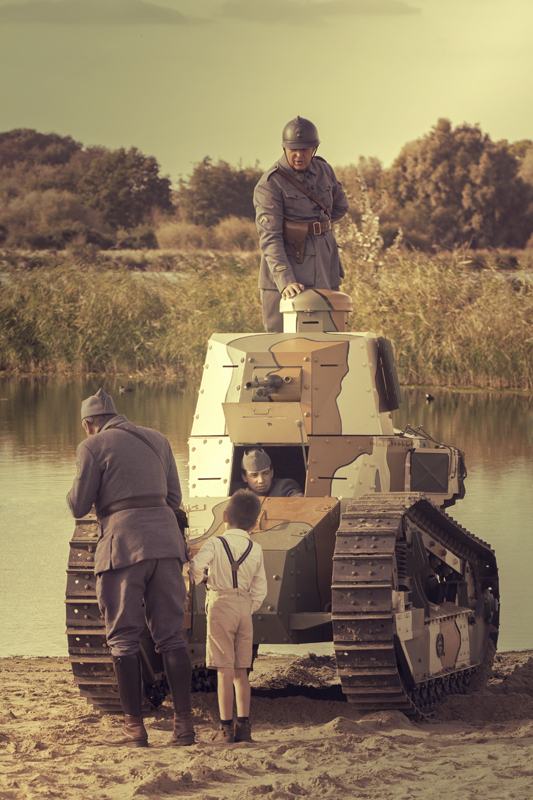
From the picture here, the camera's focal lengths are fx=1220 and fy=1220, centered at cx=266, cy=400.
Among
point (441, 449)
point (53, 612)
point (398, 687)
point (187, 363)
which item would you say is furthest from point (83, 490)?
point (187, 363)

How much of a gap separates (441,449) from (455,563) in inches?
39.2

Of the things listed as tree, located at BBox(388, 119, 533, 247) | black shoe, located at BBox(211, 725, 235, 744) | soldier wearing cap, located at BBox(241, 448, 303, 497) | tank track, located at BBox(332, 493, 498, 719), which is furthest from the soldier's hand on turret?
tree, located at BBox(388, 119, 533, 247)

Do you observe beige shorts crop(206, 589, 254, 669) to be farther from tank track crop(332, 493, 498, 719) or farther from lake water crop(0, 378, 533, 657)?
lake water crop(0, 378, 533, 657)

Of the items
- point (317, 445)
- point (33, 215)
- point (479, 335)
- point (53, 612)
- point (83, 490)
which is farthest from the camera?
point (33, 215)

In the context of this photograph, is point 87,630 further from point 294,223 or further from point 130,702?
point 294,223

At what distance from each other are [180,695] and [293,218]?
380cm

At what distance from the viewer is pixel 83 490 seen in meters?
5.63

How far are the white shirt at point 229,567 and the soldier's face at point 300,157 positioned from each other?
331 centimetres

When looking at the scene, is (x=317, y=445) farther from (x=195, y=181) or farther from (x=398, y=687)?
(x=195, y=181)

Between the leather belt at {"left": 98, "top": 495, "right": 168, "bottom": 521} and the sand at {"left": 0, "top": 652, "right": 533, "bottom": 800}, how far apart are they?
42.5 inches

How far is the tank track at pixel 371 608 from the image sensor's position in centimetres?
575

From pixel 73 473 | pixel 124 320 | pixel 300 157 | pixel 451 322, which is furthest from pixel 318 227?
pixel 124 320

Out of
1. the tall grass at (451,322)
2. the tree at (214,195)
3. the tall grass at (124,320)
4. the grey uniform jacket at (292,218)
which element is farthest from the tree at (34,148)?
the grey uniform jacket at (292,218)

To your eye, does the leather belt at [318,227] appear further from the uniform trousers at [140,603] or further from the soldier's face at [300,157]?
the uniform trousers at [140,603]
